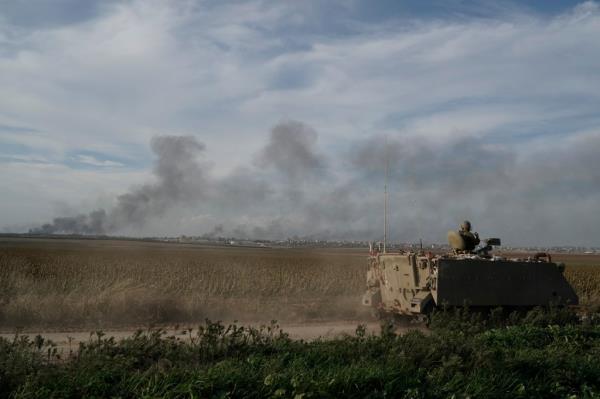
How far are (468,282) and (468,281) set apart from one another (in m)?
0.02

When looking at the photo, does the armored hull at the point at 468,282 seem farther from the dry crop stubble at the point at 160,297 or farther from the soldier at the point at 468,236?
the dry crop stubble at the point at 160,297

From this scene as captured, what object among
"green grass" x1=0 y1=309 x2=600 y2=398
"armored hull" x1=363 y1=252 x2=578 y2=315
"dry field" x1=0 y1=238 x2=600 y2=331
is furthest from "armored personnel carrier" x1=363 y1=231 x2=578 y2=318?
"green grass" x1=0 y1=309 x2=600 y2=398

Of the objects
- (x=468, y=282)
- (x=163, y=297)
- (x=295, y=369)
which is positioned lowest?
Answer: (x=163, y=297)

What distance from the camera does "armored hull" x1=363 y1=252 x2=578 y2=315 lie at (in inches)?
541

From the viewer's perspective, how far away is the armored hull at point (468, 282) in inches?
541

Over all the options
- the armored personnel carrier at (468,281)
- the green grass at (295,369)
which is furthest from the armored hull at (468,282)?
the green grass at (295,369)

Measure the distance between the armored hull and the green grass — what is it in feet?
14.3

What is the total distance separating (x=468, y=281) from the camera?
1391 centimetres

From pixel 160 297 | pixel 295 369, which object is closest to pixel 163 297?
pixel 160 297

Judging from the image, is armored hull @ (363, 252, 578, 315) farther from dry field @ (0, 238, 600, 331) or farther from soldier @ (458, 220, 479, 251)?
dry field @ (0, 238, 600, 331)

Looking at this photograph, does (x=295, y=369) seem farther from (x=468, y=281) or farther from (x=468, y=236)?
(x=468, y=236)

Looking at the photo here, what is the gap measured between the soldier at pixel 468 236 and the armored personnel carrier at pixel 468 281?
0.39 ft

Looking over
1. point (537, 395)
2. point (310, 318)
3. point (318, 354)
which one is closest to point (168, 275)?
point (310, 318)

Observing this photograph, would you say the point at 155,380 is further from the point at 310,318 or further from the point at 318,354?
the point at 310,318
